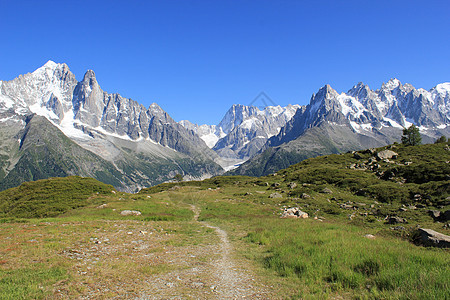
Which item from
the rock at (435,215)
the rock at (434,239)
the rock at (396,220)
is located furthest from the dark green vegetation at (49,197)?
the rock at (435,215)

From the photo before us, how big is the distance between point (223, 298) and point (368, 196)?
3830 cm

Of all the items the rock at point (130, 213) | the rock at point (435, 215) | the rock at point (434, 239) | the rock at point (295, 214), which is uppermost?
the rock at point (434, 239)

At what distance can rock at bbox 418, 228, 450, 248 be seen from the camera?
1405 cm

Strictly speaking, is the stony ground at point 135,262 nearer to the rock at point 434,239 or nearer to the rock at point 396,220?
the rock at point 434,239

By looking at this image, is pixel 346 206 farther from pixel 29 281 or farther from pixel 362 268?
pixel 29 281

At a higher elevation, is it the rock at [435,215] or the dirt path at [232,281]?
the rock at [435,215]

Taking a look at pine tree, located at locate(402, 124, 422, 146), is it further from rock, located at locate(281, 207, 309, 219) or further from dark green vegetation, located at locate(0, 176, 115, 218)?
dark green vegetation, located at locate(0, 176, 115, 218)

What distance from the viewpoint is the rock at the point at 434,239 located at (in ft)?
46.1

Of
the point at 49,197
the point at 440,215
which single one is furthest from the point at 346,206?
the point at 49,197

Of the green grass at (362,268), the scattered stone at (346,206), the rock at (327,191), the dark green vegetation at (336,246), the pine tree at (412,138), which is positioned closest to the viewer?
the green grass at (362,268)

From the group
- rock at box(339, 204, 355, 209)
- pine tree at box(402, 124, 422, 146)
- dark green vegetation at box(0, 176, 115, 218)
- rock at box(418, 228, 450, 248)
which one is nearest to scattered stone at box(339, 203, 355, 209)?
rock at box(339, 204, 355, 209)

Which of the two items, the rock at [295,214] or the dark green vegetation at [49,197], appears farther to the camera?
the dark green vegetation at [49,197]

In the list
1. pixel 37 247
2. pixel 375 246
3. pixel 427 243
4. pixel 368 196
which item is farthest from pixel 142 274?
pixel 368 196

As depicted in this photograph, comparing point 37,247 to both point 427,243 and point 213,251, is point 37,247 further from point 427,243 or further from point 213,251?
point 427,243
